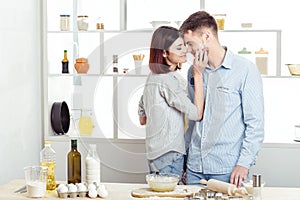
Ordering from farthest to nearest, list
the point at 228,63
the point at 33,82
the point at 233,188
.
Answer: the point at 33,82, the point at 228,63, the point at 233,188

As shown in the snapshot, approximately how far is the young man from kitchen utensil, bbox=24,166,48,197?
100 centimetres

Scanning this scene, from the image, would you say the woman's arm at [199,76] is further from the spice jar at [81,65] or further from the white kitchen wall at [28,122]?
the spice jar at [81,65]

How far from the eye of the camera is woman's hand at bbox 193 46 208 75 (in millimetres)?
3469

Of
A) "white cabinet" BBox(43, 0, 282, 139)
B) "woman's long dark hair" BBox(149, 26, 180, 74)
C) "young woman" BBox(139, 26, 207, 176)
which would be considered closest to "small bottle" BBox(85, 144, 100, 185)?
"young woman" BBox(139, 26, 207, 176)

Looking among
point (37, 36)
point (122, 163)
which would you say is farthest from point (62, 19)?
point (122, 163)

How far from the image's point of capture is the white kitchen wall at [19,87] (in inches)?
139

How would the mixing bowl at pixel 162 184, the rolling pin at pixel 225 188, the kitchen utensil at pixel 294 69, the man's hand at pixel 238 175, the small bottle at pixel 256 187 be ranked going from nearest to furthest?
1. the small bottle at pixel 256 187
2. the rolling pin at pixel 225 188
3. the mixing bowl at pixel 162 184
4. the man's hand at pixel 238 175
5. the kitchen utensil at pixel 294 69

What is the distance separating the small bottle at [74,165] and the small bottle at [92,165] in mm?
69

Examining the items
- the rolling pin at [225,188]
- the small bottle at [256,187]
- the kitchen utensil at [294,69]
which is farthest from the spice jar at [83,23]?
the small bottle at [256,187]

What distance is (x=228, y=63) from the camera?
11.0 ft

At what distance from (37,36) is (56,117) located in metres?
0.61

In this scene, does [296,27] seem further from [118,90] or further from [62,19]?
[62,19]

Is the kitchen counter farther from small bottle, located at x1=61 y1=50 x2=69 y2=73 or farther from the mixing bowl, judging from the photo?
small bottle, located at x1=61 y1=50 x2=69 y2=73

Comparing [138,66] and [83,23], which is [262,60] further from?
[83,23]
